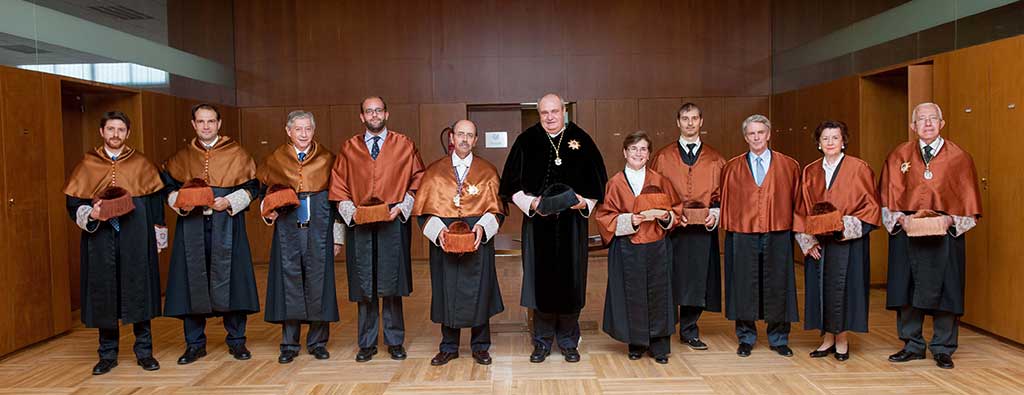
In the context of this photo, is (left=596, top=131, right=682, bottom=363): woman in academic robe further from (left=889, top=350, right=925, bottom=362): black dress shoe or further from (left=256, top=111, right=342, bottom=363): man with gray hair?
(left=256, top=111, right=342, bottom=363): man with gray hair

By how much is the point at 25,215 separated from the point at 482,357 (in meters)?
3.37

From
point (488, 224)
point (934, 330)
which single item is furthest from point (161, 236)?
point (934, 330)

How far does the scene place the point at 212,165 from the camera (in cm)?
468

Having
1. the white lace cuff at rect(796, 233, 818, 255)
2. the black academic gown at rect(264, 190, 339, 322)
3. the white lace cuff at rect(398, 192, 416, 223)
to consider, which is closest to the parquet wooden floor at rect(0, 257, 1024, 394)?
the black academic gown at rect(264, 190, 339, 322)

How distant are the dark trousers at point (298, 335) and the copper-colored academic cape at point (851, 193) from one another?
306 cm

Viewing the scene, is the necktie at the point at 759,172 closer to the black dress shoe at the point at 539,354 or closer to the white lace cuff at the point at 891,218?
the white lace cuff at the point at 891,218

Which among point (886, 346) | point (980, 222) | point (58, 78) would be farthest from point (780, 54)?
point (58, 78)

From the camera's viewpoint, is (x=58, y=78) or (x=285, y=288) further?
(x=58, y=78)

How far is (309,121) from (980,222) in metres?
4.53

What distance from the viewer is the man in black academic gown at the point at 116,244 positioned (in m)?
4.46

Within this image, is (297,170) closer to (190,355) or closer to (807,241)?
(190,355)

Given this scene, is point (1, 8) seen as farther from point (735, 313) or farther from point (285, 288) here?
point (735, 313)

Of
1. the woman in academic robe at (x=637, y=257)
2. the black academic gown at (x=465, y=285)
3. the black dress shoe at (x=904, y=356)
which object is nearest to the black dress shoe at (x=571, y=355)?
→ the woman in academic robe at (x=637, y=257)

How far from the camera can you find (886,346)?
4.92m
